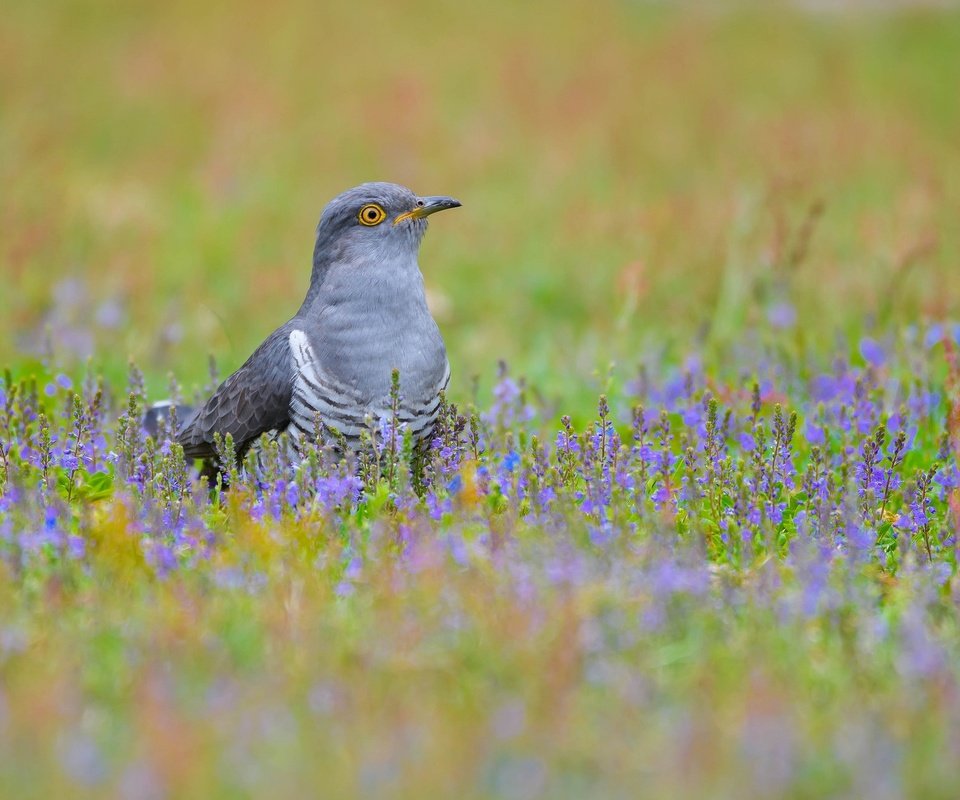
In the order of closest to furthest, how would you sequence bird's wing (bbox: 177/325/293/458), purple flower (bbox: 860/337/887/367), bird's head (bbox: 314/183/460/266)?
bird's wing (bbox: 177/325/293/458) → bird's head (bbox: 314/183/460/266) → purple flower (bbox: 860/337/887/367)

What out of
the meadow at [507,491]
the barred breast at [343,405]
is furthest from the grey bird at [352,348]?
the meadow at [507,491]

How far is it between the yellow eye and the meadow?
33.6 inches

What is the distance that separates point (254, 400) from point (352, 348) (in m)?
0.48

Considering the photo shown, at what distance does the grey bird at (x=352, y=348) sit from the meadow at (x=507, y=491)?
267 mm

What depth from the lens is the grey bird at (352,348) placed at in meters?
4.96

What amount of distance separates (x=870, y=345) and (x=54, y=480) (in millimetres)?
4084

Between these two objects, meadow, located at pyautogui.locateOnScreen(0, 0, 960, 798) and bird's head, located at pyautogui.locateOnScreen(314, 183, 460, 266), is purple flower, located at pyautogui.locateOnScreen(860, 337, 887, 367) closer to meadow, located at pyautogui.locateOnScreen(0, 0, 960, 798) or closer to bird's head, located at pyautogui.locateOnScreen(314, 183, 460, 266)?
meadow, located at pyautogui.locateOnScreen(0, 0, 960, 798)

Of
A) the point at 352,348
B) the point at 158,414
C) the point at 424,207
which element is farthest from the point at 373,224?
the point at 158,414

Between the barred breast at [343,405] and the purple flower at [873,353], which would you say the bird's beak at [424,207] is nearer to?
the barred breast at [343,405]

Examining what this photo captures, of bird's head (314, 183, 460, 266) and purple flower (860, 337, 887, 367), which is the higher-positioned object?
bird's head (314, 183, 460, 266)

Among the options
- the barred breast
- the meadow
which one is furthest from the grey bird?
the meadow

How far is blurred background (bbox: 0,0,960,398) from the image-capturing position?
8.42m

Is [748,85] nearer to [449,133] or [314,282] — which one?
[449,133]

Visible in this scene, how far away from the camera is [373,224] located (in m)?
5.38
